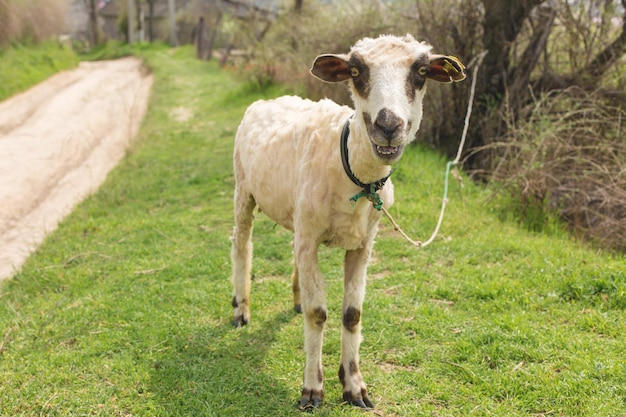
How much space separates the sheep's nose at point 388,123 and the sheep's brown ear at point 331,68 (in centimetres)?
51

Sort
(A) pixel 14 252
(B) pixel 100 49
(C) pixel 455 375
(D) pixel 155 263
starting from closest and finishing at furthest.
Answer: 1. (C) pixel 455 375
2. (D) pixel 155 263
3. (A) pixel 14 252
4. (B) pixel 100 49

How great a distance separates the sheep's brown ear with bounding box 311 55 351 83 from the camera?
345 cm

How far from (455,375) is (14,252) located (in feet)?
18.0

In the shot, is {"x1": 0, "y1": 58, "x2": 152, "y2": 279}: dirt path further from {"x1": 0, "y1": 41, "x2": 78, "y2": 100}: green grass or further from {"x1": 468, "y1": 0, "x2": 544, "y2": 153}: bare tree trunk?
{"x1": 468, "y1": 0, "x2": 544, "y2": 153}: bare tree trunk

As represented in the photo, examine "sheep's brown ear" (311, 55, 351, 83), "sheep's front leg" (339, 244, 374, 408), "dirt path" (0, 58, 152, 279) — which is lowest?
"dirt path" (0, 58, 152, 279)

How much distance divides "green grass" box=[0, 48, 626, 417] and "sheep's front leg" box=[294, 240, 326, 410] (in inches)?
4.8

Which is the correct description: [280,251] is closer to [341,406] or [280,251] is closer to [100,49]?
[341,406]

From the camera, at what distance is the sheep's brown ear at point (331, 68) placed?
3.45 m

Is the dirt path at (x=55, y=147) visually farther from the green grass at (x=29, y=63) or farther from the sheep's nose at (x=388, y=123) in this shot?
the sheep's nose at (x=388, y=123)

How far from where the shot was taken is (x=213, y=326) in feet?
16.7

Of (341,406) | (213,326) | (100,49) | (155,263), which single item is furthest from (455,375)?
(100,49)

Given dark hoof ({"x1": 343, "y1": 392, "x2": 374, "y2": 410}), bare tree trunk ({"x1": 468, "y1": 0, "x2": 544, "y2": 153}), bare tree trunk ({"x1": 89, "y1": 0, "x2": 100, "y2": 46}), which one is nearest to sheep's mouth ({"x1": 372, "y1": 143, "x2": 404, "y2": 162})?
dark hoof ({"x1": 343, "y1": 392, "x2": 374, "y2": 410})

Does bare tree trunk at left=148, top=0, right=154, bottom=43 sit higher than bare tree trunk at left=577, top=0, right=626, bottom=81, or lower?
lower

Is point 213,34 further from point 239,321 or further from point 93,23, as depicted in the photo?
point 239,321
